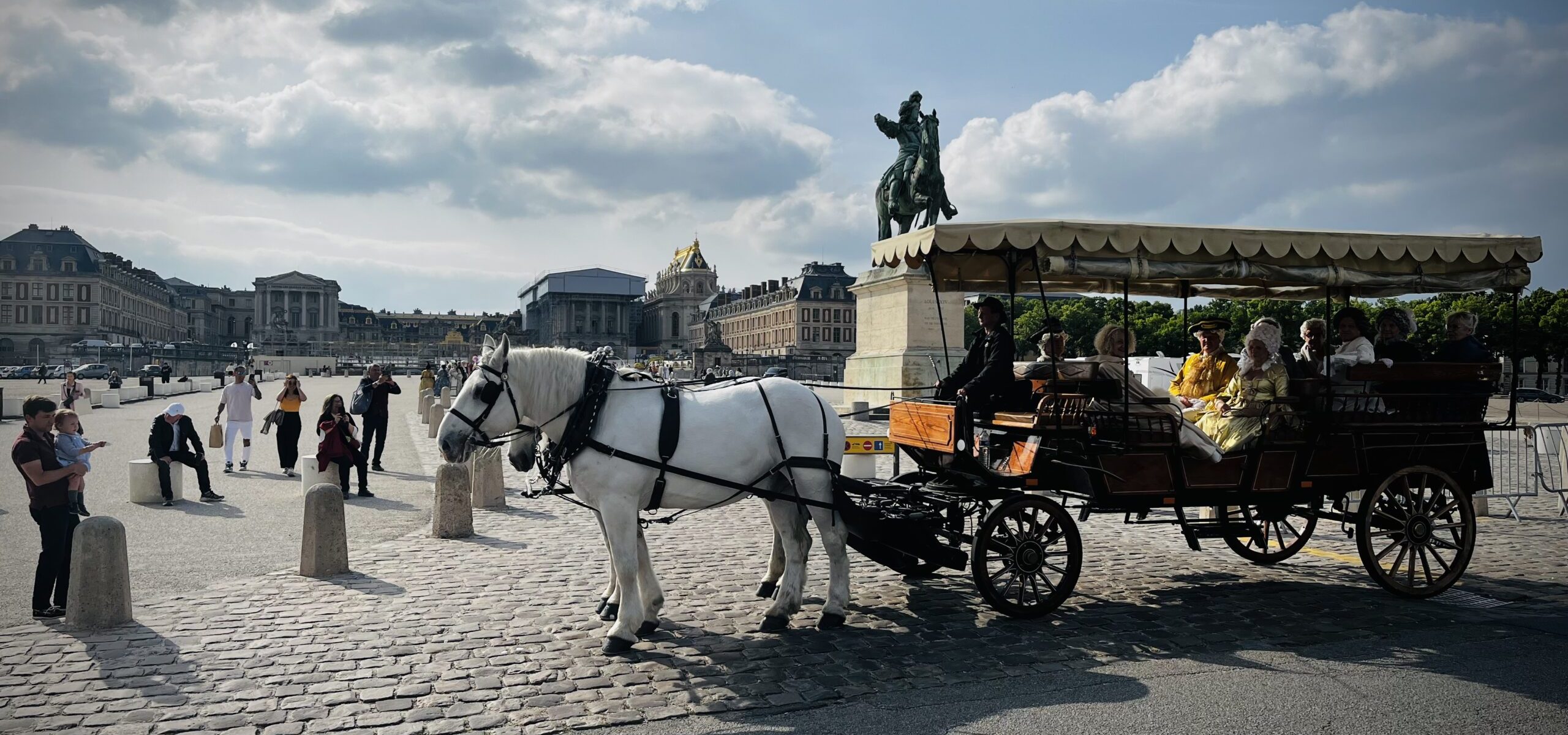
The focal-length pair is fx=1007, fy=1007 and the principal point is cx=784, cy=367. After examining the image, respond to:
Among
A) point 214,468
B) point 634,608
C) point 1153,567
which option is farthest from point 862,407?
point 634,608

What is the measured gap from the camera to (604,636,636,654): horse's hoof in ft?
22.7

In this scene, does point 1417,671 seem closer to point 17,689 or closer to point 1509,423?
point 1509,423

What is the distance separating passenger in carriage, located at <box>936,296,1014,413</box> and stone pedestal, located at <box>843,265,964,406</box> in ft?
50.2

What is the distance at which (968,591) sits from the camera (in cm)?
897

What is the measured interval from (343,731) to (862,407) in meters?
25.4

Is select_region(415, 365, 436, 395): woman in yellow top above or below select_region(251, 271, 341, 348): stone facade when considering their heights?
below

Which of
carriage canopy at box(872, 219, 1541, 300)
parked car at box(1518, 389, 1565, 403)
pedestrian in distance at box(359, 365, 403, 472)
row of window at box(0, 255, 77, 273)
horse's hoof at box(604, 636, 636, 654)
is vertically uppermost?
row of window at box(0, 255, 77, 273)

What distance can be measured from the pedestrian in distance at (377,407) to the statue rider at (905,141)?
16.3 m

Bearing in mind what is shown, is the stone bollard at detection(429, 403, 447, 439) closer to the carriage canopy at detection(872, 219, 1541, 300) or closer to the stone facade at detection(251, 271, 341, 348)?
the carriage canopy at detection(872, 219, 1541, 300)

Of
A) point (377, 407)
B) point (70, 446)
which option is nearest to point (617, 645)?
point (70, 446)

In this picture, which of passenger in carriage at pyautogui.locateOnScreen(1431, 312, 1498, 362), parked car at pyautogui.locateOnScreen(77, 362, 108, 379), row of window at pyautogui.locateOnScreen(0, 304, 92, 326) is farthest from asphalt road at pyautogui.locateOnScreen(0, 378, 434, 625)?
row of window at pyautogui.locateOnScreen(0, 304, 92, 326)

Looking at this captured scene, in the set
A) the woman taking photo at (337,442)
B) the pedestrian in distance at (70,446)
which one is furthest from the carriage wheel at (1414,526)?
the woman taking photo at (337,442)

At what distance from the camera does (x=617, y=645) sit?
6934 millimetres

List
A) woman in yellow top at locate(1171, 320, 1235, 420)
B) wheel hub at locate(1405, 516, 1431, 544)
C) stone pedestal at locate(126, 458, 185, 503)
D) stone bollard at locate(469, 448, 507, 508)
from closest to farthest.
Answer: wheel hub at locate(1405, 516, 1431, 544) → woman in yellow top at locate(1171, 320, 1235, 420) → stone bollard at locate(469, 448, 507, 508) → stone pedestal at locate(126, 458, 185, 503)
